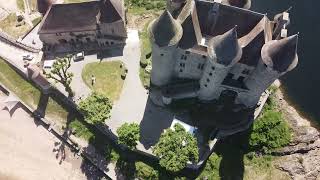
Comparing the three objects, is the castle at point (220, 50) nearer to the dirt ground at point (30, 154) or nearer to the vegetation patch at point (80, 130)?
the vegetation patch at point (80, 130)

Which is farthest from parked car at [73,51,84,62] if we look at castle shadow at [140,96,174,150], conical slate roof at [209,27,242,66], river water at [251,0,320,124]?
river water at [251,0,320,124]

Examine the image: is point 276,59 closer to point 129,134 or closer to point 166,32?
point 166,32

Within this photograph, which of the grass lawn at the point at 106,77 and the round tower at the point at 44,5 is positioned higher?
the round tower at the point at 44,5

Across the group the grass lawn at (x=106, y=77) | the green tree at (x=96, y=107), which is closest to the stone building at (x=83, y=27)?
the grass lawn at (x=106, y=77)

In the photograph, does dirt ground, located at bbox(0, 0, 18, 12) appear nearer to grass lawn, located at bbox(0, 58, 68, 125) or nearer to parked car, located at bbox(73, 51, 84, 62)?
grass lawn, located at bbox(0, 58, 68, 125)

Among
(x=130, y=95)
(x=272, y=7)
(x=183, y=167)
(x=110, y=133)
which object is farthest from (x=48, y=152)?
(x=272, y=7)

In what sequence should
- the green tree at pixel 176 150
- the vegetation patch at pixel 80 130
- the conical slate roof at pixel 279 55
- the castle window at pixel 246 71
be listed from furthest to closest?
the vegetation patch at pixel 80 130, the castle window at pixel 246 71, the green tree at pixel 176 150, the conical slate roof at pixel 279 55
